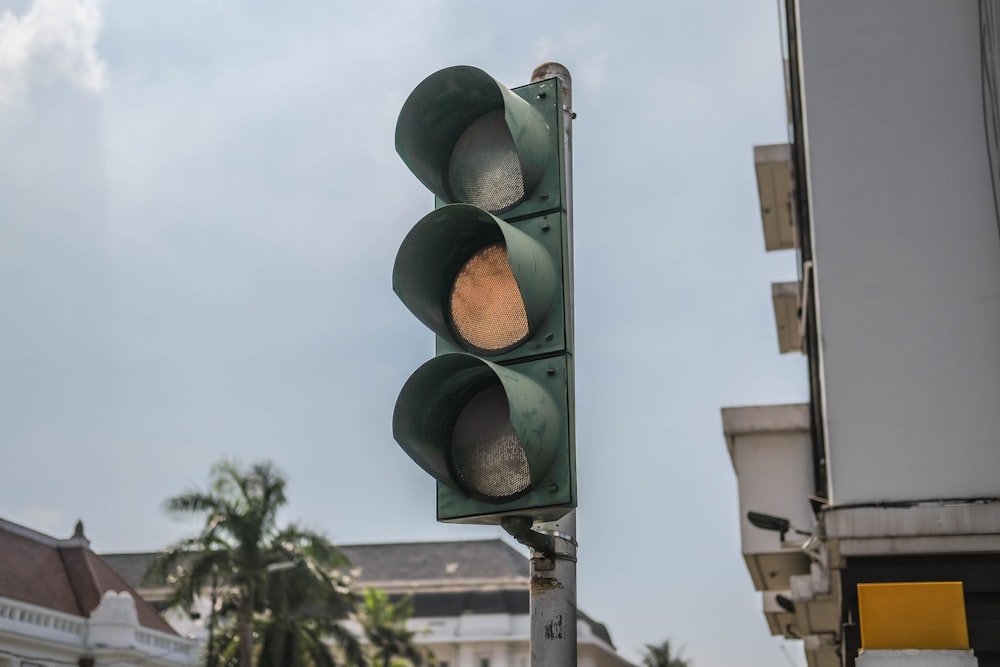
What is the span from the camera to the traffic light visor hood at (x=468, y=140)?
345cm

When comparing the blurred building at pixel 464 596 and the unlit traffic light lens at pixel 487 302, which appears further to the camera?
the blurred building at pixel 464 596

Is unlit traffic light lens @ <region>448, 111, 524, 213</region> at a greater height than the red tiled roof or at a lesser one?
lesser

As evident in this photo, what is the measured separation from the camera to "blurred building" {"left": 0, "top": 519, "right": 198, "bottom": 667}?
3188cm

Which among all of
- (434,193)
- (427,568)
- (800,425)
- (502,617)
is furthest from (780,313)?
(427,568)

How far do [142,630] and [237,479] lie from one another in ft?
20.3

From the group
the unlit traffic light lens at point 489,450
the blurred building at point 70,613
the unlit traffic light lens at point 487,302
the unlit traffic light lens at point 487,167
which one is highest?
the blurred building at point 70,613

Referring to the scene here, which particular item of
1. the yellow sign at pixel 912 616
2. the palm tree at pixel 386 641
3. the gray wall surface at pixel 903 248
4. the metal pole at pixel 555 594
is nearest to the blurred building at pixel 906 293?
the gray wall surface at pixel 903 248

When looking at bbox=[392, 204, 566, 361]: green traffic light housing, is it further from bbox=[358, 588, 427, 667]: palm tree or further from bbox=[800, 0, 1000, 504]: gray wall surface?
bbox=[358, 588, 427, 667]: palm tree

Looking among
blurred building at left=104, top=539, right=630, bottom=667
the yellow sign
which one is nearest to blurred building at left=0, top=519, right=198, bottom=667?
blurred building at left=104, top=539, right=630, bottom=667

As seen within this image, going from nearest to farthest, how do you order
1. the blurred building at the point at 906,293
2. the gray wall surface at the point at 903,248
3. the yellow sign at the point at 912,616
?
the yellow sign at the point at 912,616 < the blurred building at the point at 906,293 < the gray wall surface at the point at 903,248

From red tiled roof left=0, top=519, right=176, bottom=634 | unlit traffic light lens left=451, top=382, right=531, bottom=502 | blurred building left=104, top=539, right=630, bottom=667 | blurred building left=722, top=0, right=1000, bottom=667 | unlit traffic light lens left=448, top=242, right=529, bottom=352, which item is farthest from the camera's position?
blurred building left=104, top=539, right=630, bottom=667

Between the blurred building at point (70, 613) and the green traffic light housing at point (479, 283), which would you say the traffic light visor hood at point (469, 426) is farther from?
the blurred building at point (70, 613)

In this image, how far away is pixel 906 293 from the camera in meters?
7.70

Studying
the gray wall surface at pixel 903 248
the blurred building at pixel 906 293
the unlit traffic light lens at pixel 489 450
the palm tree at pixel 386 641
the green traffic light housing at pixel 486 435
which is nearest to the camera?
the green traffic light housing at pixel 486 435
